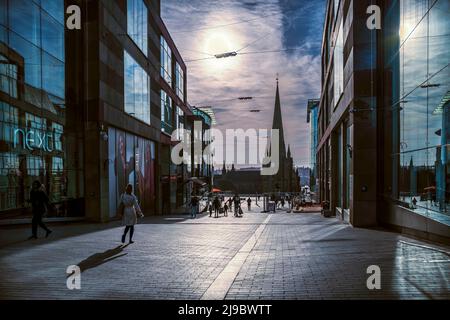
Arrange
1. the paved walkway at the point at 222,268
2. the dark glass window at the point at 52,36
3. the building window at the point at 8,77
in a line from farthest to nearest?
the dark glass window at the point at 52,36
the building window at the point at 8,77
the paved walkway at the point at 222,268

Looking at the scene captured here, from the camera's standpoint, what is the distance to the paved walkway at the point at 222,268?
636 cm

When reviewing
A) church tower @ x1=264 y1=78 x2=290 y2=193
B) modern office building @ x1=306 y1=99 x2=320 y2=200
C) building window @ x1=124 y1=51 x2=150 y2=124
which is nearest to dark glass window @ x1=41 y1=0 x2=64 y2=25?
building window @ x1=124 y1=51 x2=150 y2=124

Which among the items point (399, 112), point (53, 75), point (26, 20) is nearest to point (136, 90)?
point (53, 75)

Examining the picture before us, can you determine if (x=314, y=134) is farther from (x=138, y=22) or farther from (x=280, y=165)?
(x=138, y=22)

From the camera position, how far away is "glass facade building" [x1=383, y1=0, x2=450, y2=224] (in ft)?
37.2

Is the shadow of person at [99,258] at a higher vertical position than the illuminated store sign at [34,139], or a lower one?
lower

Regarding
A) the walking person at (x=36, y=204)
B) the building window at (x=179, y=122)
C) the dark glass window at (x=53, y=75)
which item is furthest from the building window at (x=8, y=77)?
the building window at (x=179, y=122)

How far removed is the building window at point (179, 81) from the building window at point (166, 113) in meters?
5.69

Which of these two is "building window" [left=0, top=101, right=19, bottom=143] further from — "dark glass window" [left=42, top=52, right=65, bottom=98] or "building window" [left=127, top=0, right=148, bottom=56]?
"building window" [left=127, top=0, right=148, bottom=56]

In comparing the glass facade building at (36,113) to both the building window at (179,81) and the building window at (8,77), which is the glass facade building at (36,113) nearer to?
the building window at (8,77)

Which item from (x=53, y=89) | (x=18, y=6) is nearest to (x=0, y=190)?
(x=53, y=89)

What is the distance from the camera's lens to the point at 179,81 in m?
46.1

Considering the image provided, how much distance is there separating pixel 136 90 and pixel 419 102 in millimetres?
18517

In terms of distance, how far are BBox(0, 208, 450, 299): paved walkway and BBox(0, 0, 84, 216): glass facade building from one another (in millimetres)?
3237
